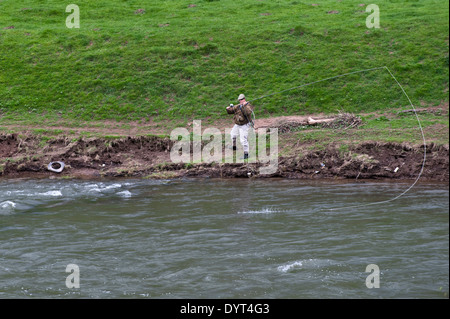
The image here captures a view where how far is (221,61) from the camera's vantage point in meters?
23.5

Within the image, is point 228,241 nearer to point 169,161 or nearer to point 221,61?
point 169,161

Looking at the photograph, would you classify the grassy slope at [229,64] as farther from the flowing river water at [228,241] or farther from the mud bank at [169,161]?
the flowing river water at [228,241]

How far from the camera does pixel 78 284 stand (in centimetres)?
873

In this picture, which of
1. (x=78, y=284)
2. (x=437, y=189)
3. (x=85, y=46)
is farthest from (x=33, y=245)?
(x=85, y=46)

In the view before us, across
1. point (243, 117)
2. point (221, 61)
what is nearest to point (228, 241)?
point (243, 117)

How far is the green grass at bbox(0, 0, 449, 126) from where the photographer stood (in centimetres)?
2023

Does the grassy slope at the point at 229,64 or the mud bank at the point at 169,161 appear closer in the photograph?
the mud bank at the point at 169,161

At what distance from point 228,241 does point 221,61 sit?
14577mm

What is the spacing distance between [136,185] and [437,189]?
329 inches

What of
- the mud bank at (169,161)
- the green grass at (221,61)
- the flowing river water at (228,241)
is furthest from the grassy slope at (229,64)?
the flowing river water at (228,241)

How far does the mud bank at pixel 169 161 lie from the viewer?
580 inches

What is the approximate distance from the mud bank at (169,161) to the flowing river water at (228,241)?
0.84 m

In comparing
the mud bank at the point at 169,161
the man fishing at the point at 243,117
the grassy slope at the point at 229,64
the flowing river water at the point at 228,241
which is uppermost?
the grassy slope at the point at 229,64

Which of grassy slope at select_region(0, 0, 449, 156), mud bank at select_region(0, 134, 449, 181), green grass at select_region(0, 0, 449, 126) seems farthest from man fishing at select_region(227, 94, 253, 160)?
green grass at select_region(0, 0, 449, 126)
